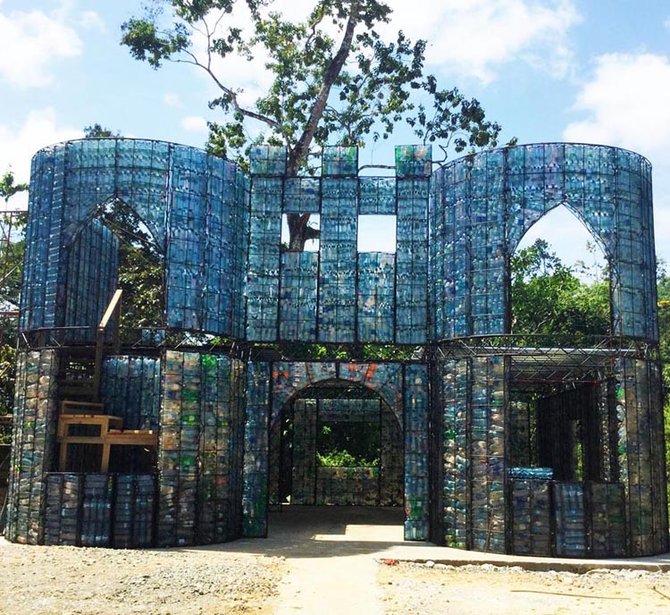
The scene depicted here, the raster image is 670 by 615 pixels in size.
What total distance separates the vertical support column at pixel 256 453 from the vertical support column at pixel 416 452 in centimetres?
354

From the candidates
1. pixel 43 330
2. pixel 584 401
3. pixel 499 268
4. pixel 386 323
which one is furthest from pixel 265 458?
pixel 584 401

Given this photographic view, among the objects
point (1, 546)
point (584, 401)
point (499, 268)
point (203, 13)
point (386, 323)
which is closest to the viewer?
point (1, 546)

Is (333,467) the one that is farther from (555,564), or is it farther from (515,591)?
(515,591)

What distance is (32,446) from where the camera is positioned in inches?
699

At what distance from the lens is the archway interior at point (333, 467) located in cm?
2905

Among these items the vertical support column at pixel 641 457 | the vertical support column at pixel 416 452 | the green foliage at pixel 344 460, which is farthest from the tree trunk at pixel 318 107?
the vertical support column at pixel 641 457

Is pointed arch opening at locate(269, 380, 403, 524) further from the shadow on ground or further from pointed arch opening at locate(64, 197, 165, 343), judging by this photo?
pointed arch opening at locate(64, 197, 165, 343)

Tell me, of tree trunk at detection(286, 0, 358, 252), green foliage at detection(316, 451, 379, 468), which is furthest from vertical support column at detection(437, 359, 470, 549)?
green foliage at detection(316, 451, 379, 468)

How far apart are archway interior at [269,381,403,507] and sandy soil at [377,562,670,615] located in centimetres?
1292

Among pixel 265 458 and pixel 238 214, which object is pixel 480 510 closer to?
pixel 265 458

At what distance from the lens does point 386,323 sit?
2028 centimetres

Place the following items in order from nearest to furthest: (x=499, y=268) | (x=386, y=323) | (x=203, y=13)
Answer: (x=499, y=268)
(x=386, y=323)
(x=203, y=13)

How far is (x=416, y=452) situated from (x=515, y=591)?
19.4 feet

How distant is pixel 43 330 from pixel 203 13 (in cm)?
1667
